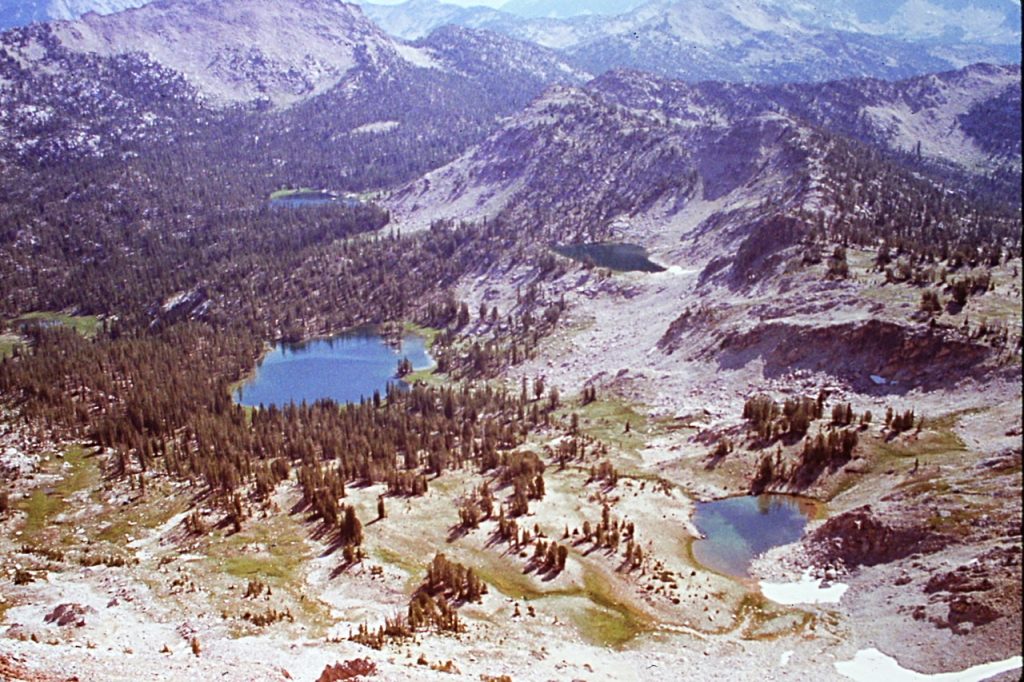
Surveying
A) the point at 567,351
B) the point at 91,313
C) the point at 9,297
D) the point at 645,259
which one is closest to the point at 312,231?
the point at 91,313

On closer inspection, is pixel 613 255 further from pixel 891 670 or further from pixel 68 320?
pixel 891 670

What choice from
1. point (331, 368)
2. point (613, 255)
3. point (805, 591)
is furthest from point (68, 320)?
point (805, 591)

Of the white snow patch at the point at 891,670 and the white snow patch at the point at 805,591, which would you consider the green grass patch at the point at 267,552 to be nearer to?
the white snow patch at the point at 805,591

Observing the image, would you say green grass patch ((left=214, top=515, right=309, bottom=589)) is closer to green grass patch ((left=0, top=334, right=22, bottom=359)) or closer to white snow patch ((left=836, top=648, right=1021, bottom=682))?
white snow patch ((left=836, top=648, right=1021, bottom=682))

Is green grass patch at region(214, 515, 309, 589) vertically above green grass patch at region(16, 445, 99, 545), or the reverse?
green grass patch at region(214, 515, 309, 589)

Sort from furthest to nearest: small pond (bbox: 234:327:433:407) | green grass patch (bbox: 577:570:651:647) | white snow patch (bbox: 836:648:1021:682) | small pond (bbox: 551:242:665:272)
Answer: small pond (bbox: 551:242:665:272) → small pond (bbox: 234:327:433:407) → green grass patch (bbox: 577:570:651:647) → white snow patch (bbox: 836:648:1021:682)

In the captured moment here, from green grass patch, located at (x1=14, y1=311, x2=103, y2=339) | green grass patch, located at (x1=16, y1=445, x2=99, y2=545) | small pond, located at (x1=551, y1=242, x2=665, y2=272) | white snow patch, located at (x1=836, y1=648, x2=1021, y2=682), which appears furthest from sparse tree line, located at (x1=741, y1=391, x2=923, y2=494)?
green grass patch, located at (x1=14, y1=311, x2=103, y2=339)
